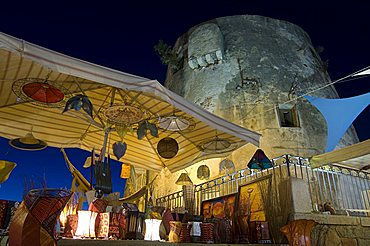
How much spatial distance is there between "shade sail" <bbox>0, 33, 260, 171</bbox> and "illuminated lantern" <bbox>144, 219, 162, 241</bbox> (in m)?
1.63

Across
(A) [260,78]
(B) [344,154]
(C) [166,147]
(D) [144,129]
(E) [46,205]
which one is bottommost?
(E) [46,205]

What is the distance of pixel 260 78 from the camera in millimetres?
9836

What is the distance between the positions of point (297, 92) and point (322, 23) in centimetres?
1341

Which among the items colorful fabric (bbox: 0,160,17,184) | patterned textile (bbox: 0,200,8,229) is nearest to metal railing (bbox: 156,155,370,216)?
colorful fabric (bbox: 0,160,17,184)

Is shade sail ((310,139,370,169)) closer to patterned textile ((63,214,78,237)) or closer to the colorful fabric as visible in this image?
patterned textile ((63,214,78,237))

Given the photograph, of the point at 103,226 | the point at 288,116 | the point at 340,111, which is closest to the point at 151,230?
the point at 103,226

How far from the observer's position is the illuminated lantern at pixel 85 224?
2842 millimetres

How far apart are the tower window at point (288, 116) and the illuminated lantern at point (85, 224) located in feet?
23.9

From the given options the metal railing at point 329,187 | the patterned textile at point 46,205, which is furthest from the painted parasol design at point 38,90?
the metal railing at point 329,187

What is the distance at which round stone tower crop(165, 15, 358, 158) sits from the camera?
8.98m

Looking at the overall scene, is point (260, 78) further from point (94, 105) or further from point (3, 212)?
point (3, 212)

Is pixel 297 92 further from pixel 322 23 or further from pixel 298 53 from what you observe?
→ pixel 322 23

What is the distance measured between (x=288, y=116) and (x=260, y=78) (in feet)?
5.05

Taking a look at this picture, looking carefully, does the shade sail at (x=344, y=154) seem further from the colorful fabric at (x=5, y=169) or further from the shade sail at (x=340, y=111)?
the colorful fabric at (x=5, y=169)
